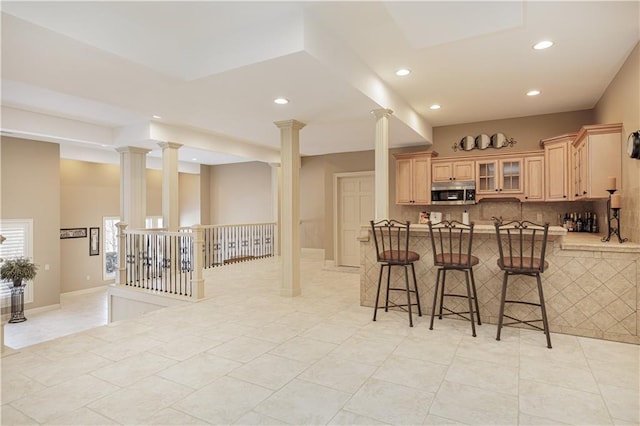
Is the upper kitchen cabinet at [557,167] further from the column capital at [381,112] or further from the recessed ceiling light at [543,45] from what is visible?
the column capital at [381,112]

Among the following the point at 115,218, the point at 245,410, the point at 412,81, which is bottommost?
the point at 245,410

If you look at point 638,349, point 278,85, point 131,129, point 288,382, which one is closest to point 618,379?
point 638,349

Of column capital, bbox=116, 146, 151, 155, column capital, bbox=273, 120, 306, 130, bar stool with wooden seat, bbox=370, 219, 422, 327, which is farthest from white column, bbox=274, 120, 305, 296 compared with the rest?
column capital, bbox=116, 146, 151, 155

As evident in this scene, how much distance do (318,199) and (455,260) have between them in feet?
18.6

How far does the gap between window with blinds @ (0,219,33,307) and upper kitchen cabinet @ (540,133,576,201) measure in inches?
402

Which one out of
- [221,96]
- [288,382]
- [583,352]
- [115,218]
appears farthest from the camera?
[115,218]

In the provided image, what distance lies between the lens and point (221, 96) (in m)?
4.08

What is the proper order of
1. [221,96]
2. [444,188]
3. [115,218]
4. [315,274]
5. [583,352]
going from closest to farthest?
[583,352]
[221,96]
[444,188]
[315,274]
[115,218]

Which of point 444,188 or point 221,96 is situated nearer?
point 221,96

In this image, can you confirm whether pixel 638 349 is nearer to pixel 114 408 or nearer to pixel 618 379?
pixel 618 379

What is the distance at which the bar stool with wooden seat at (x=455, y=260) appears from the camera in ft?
11.5

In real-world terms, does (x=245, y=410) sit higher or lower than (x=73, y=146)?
lower

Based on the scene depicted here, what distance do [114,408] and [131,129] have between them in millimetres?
5606

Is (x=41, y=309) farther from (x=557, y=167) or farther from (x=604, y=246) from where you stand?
(x=557, y=167)
